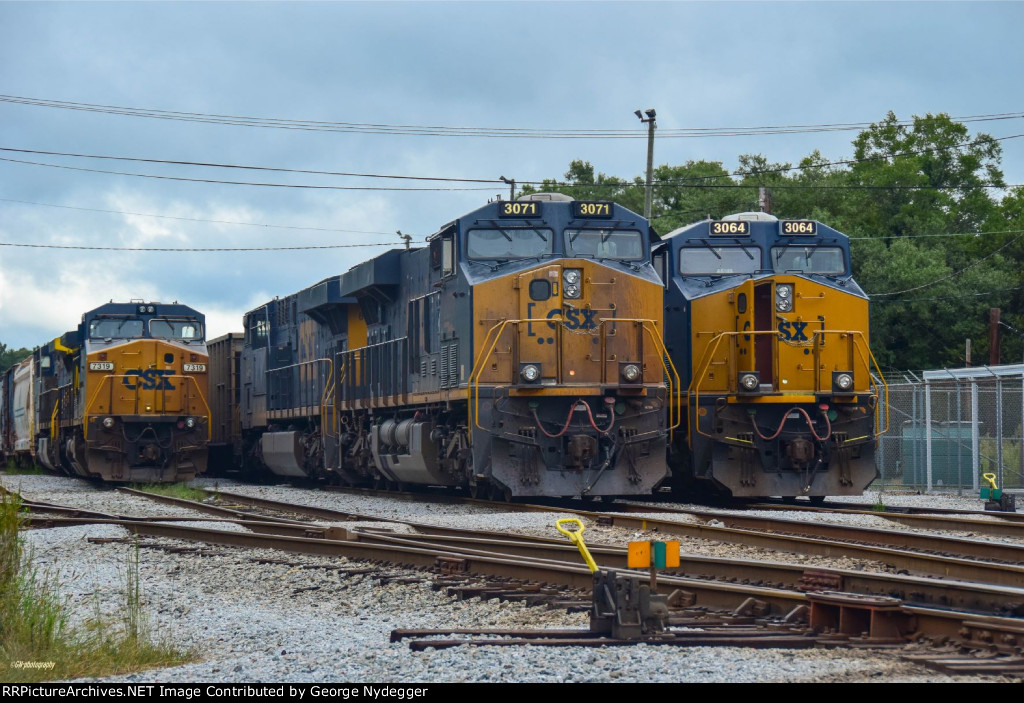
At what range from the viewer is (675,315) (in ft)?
60.3

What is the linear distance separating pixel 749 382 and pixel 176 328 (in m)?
14.6

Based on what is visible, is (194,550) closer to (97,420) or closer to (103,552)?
(103,552)

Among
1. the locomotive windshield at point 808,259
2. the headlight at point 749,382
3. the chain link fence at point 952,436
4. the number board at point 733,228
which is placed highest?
the number board at point 733,228

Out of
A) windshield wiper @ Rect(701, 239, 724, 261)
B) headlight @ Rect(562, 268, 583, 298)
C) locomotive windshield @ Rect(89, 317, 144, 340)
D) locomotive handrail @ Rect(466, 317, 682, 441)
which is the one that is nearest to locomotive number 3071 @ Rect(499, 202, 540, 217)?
headlight @ Rect(562, 268, 583, 298)

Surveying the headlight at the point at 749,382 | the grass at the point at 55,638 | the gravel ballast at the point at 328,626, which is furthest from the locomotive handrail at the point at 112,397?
the grass at the point at 55,638

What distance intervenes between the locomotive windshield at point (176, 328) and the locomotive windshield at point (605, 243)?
42.7 ft

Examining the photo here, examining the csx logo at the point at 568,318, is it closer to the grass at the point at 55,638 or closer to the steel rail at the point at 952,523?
the steel rail at the point at 952,523

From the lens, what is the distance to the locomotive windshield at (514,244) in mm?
16812

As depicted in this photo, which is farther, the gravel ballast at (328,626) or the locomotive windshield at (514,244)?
the locomotive windshield at (514,244)

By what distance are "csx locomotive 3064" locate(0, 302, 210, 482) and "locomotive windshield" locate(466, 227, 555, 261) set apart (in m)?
11.2

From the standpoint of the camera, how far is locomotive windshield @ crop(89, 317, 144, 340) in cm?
2633

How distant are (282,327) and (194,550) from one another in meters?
16.7

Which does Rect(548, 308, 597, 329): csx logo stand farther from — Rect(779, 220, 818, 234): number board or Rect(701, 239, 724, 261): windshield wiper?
Rect(779, 220, 818, 234): number board
